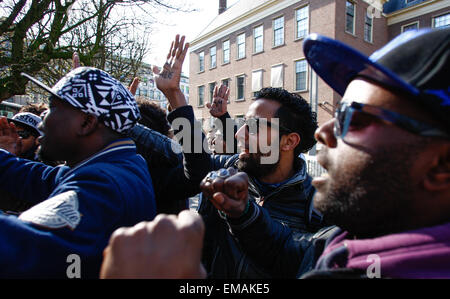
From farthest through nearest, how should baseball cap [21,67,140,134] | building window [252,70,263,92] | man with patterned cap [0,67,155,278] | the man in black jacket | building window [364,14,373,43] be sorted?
building window [252,70,263,92] < building window [364,14,373,43] < the man in black jacket < baseball cap [21,67,140,134] < man with patterned cap [0,67,155,278]

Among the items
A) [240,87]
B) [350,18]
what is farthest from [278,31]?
[240,87]

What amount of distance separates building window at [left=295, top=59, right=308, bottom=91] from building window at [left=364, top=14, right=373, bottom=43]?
4.92 m

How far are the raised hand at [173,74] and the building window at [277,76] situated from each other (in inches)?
679

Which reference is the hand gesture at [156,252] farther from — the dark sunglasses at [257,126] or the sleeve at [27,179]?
the dark sunglasses at [257,126]

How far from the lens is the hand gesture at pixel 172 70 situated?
2.36 m

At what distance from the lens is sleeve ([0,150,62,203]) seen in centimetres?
192

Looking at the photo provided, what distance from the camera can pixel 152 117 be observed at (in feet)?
9.01

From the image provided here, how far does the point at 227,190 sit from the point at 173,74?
4.82 feet

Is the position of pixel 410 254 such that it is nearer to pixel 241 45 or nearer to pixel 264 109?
pixel 264 109

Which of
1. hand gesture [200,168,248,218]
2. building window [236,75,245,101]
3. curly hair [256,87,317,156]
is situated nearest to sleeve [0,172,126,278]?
hand gesture [200,168,248,218]

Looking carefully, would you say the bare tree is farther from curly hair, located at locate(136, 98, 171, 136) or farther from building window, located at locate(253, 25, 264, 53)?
building window, located at locate(253, 25, 264, 53)

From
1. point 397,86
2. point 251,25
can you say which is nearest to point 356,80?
point 397,86
